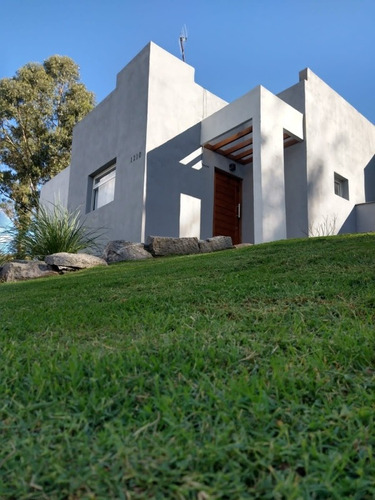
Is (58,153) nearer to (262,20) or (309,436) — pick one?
(262,20)

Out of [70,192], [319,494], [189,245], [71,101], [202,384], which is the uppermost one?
[71,101]

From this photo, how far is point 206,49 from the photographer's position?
1300cm

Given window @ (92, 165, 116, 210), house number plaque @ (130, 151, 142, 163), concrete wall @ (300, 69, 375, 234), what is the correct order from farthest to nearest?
window @ (92, 165, 116, 210) → concrete wall @ (300, 69, 375, 234) → house number plaque @ (130, 151, 142, 163)

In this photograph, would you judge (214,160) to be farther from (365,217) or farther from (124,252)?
(365,217)

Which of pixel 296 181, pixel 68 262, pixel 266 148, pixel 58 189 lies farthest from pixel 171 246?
pixel 58 189

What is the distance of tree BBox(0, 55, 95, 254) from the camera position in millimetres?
19672

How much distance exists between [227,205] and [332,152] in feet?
9.77

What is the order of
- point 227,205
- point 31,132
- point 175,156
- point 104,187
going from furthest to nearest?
1. point 31,132
2. point 104,187
3. point 227,205
4. point 175,156

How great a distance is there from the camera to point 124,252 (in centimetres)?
739

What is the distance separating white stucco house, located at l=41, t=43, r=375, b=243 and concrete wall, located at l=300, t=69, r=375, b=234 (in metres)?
0.03

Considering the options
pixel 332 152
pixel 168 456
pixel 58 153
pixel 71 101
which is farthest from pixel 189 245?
pixel 71 101

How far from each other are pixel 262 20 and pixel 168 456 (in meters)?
12.3

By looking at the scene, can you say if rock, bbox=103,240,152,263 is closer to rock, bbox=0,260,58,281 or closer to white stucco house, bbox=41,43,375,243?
white stucco house, bbox=41,43,375,243

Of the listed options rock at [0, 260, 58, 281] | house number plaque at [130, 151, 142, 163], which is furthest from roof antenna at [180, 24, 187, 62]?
rock at [0, 260, 58, 281]
